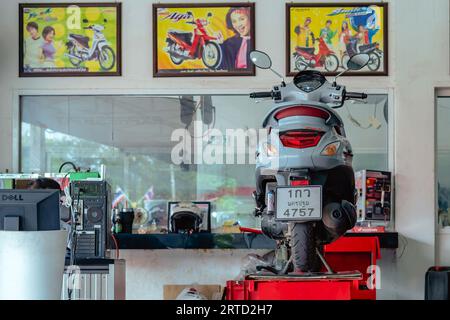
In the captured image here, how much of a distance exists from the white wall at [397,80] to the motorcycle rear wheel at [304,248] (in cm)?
253

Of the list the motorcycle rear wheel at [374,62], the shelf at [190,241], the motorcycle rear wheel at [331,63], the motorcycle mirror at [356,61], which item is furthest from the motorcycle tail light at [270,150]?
the motorcycle rear wheel at [374,62]

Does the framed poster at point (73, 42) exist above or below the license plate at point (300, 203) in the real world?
above

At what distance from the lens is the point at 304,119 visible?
4219mm

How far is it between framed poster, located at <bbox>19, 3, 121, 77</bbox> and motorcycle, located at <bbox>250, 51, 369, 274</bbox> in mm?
2719

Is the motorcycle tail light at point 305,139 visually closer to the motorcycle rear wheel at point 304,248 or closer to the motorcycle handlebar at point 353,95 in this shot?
the motorcycle rear wheel at point 304,248

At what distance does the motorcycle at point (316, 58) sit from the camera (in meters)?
6.68

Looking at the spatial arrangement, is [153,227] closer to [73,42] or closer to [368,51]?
[73,42]

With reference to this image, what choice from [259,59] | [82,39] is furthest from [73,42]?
[259,59]

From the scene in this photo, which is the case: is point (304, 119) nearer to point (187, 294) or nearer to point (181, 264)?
point (187, 294)

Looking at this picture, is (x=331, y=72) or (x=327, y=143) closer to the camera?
(x=327, y=143)

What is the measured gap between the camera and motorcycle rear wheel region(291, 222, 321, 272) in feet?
13.7

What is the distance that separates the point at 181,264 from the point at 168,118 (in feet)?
4.17

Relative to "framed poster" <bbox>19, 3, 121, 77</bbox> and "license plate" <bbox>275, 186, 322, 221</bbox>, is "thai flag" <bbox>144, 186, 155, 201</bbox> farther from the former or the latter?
"license plate" <bbox>275, 186, 322, 221</bbox>
